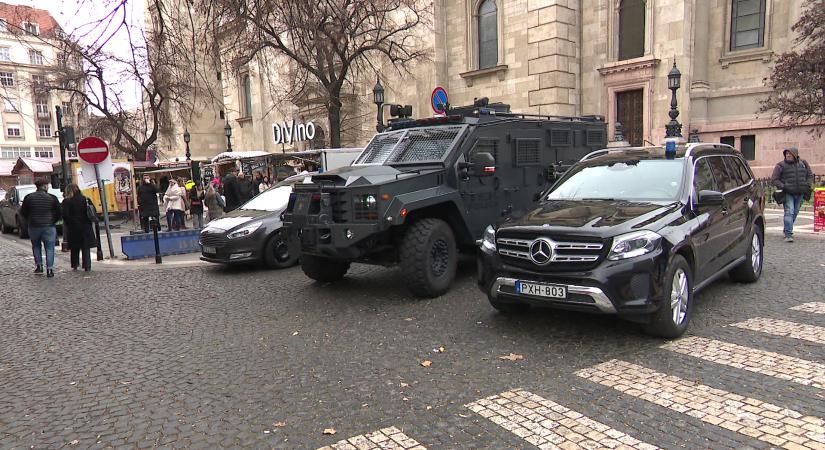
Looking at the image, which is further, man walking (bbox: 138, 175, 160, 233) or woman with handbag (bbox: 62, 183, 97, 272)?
man walking (bbox: 138, 175, 160, 233)

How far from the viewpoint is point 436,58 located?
98.2 ft

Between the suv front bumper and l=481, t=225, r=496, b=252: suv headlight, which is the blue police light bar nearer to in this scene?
the suv front bumper

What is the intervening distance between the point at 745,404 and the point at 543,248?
195 cm

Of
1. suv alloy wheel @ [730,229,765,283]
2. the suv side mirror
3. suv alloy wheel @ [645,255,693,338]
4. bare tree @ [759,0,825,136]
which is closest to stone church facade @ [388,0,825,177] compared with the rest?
bare tree @ [759,0,825,136]

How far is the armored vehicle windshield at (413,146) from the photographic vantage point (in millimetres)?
7781

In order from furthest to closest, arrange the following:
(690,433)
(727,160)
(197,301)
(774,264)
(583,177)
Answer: (774,264) < (197,301) < (727,160) < (583,177) < (690,433)

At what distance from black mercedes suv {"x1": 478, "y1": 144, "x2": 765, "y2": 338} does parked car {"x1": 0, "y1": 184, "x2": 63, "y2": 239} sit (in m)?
Result: 17.2

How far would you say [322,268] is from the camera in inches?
327

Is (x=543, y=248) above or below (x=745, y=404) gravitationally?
above

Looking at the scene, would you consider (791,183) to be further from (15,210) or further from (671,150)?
(15,210)

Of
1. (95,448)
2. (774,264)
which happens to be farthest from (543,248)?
(774,264)

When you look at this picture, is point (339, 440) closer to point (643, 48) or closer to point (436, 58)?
point (643, 48)

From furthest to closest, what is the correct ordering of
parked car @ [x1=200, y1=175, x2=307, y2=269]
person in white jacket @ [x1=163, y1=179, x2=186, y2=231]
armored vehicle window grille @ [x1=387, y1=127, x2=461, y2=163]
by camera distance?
person in white jacket @ [x1=163, y1=179, x2=186, y2=231], parked car @ [x1=200, y1=175, x2=307, y2=269], armored vehicle window grille @ [x1=387, y1=127, x2=461, y2=163]

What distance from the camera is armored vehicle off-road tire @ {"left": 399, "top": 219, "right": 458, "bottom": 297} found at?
6.88 metres
